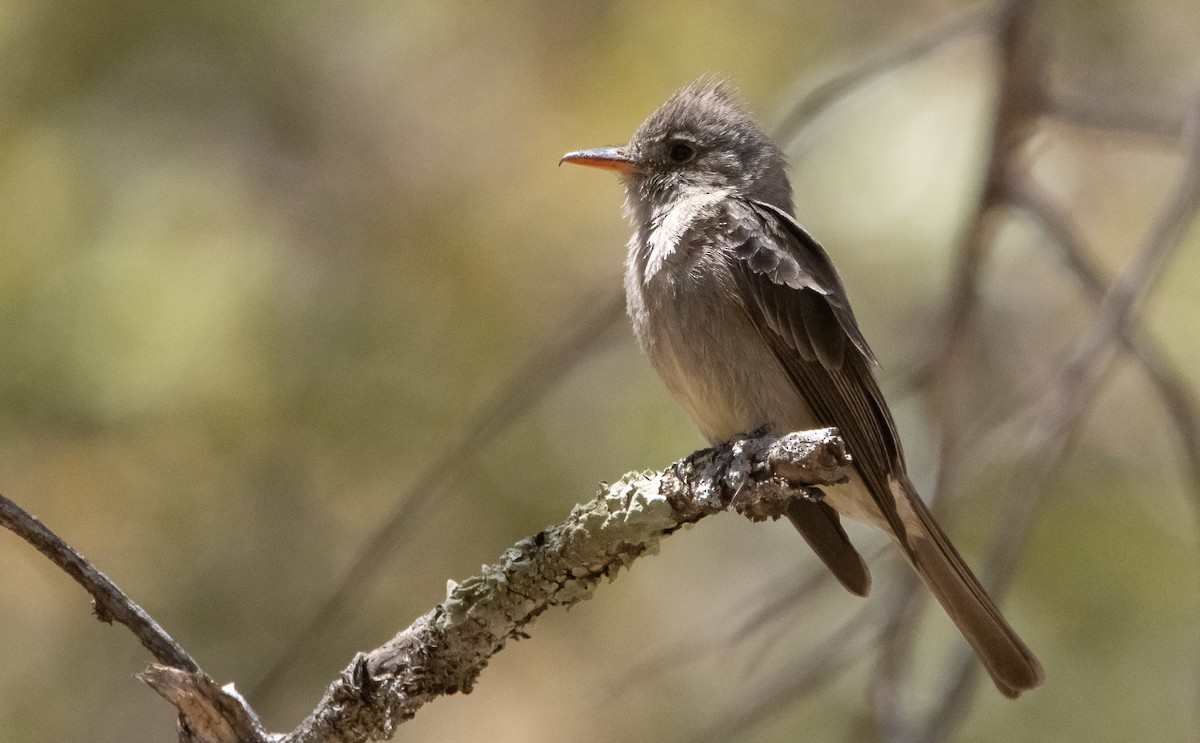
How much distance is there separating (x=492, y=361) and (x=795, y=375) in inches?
52.5

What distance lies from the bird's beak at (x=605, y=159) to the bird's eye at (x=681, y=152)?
0.17 meters

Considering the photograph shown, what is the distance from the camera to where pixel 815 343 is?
12.9 feet

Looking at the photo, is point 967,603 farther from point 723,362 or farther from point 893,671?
point 723,362

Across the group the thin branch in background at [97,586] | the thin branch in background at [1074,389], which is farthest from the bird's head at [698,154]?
the thin branch in background at [97,586]

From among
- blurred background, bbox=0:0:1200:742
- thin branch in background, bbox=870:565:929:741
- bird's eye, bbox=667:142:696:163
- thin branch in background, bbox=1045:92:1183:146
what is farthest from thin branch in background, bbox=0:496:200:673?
thin branch in background, bbox=1045:92:1183:146

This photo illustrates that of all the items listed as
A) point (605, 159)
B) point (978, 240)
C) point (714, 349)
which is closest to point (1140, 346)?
point (978, 240)

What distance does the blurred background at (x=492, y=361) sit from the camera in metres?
4.23

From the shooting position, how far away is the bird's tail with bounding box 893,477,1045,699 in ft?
12.7

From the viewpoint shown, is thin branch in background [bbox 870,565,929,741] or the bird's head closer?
thin branch in background [bbox 870,565,929,741]

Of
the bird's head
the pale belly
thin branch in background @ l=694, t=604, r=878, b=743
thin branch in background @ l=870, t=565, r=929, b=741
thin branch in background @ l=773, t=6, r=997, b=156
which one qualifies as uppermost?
the bird's head

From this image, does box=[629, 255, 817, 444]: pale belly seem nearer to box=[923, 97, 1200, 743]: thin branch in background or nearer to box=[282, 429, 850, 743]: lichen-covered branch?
box=[923, 97, 1200, 743]: thin branch in background

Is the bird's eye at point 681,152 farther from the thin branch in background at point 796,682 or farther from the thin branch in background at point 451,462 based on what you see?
the thin branch in background at point 796,682

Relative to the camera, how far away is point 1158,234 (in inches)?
140

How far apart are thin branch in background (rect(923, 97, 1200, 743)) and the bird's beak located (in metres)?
1.60
